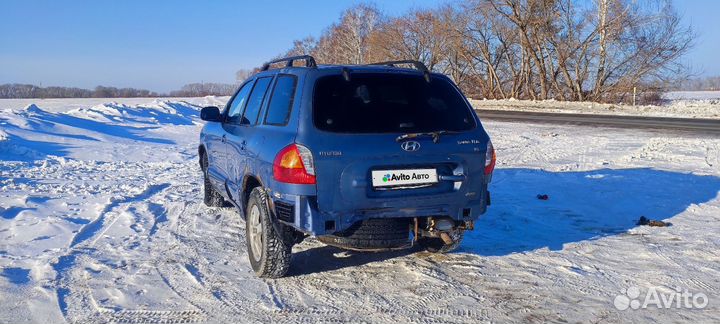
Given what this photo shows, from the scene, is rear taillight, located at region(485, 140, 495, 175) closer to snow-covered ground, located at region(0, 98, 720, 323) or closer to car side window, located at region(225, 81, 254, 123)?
snow-covered ground, located at region(0, 98, 720, 323)

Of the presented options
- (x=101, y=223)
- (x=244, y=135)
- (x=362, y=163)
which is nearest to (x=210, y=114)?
(x=244, y=135)

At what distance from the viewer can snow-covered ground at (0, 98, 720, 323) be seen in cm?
432

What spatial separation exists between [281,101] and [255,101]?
81cm

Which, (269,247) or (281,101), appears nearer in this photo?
(269,247)

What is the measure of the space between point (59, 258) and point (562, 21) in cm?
3695

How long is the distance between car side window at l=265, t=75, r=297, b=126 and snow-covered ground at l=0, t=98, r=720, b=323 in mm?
1299

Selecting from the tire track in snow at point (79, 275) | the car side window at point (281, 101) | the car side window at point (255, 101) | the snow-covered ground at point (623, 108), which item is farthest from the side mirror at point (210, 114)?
the snow-covered ground at point (623, 108)

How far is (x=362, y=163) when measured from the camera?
4504mm

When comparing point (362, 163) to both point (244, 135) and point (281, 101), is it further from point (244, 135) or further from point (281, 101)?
point (244, 135)

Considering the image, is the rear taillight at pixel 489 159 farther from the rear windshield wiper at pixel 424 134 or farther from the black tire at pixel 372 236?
the black tire at pixel 372 236

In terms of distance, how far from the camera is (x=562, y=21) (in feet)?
124

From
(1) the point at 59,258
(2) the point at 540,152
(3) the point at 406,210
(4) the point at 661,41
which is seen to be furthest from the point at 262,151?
(4) the point at 661,41

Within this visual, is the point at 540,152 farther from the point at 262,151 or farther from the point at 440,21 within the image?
the point at 440,21

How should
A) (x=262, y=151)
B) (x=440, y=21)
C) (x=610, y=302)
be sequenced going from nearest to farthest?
(x=610, y=302), (x=262, y=151), (x=440, y=21)
